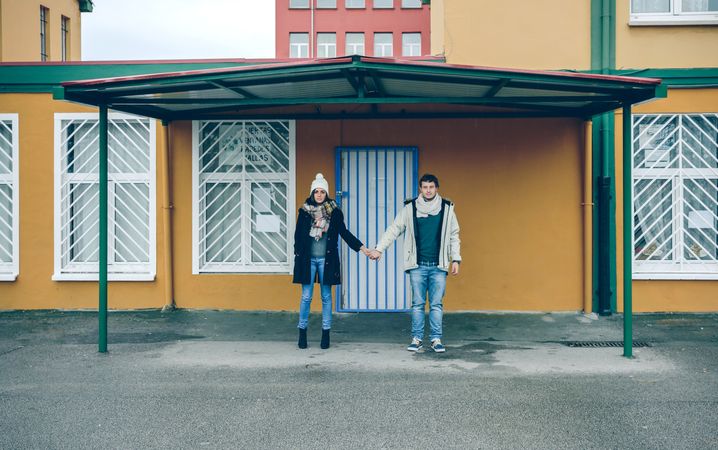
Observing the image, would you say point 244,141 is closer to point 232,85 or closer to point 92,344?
point 232,85

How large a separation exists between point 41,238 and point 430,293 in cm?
549

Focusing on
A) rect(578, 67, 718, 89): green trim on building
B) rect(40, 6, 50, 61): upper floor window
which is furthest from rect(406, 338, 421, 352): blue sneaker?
rect(40, 6, 50, 61): upper floor window

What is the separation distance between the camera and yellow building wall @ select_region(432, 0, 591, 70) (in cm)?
957

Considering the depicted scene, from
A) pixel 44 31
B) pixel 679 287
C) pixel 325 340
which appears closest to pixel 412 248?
pixel 325 340

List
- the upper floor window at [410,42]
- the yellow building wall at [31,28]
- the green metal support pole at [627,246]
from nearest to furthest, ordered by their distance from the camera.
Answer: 1. the green metal support pole at [627,246]
2. the yellow building wall at [31,28]
3. the upper floor window at [410,42]

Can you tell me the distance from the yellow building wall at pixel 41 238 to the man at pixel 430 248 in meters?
3.85

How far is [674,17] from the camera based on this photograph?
962cm

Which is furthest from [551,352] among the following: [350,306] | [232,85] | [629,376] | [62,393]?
[62,393]

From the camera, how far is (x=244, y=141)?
9.75m

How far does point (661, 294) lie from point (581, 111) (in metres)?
2.59

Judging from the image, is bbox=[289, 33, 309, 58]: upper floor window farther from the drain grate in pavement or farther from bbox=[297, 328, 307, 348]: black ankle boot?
the drain grate in pavement

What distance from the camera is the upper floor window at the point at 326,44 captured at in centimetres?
4284

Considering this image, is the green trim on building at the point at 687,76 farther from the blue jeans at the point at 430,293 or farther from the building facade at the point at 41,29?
the building facade at the point at 41,29

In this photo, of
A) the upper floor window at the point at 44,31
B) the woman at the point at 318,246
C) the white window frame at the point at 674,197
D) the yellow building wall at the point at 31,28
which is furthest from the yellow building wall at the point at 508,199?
the upper floor window at the point at 44,31
